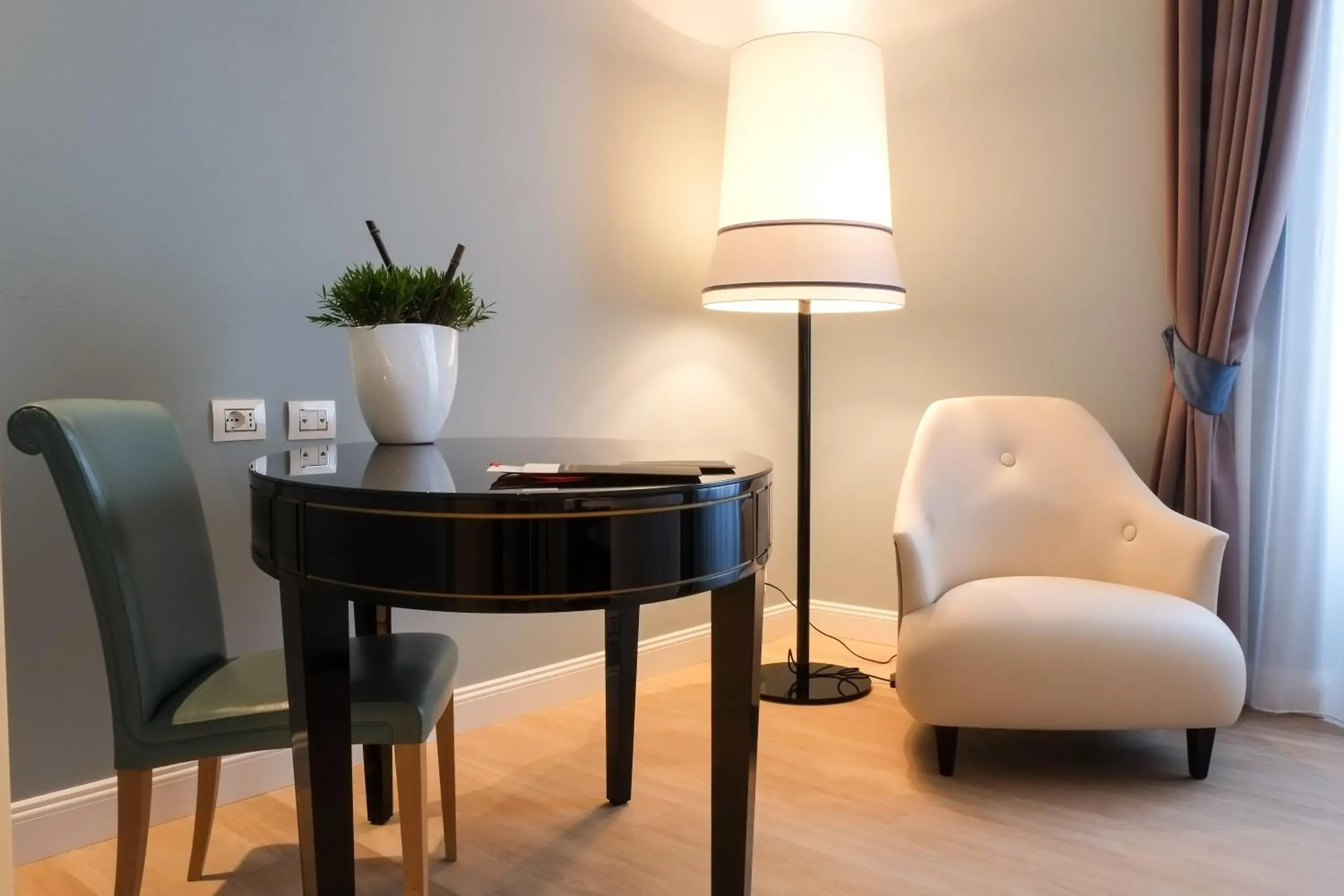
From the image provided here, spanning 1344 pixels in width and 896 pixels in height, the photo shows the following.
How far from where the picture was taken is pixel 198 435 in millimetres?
2104

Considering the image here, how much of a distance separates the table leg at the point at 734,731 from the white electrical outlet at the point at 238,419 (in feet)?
3.83

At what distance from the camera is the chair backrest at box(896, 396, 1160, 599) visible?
8.87ft

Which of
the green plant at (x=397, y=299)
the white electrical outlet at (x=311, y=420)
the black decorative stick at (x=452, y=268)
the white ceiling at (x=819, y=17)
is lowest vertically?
the white electrical outlet at (x=311, y=420)

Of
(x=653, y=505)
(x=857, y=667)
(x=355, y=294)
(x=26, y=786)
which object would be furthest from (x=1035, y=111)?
(x=26, y=786)

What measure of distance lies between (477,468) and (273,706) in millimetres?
482

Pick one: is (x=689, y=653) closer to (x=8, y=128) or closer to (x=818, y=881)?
(x=818, y=881)

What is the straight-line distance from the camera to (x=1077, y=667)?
2.24 m

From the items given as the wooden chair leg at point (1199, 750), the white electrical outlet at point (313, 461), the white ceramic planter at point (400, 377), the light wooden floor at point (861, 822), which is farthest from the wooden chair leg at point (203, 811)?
the wooden chair leg at point (1199, 750)

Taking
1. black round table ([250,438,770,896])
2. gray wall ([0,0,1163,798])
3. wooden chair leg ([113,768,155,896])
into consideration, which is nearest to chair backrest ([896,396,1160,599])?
gray wall ([0,0,1163,798])

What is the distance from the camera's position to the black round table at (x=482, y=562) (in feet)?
4.20

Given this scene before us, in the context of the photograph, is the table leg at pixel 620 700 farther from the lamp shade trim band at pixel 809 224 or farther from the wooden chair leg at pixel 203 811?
the lamp shade trim band at pixel 809 224

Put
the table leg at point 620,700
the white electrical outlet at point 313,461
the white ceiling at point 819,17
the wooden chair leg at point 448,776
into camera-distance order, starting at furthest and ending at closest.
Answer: the white ceiling at point 819,17 → the table leg at point 620,700 → the wooden chair leg at point 448,776 → the white electrical outlet at point 313,461

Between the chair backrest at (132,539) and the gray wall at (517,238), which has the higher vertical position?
the gray wall at (517,238)

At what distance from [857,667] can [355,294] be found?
6.68 feet
